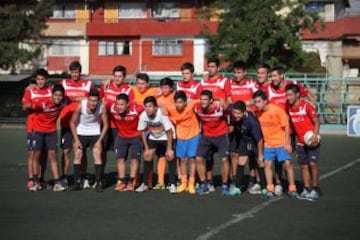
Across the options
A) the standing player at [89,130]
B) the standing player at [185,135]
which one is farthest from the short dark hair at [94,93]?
the standing player at [185,135]

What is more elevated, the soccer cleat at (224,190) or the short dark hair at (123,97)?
the short dark hair at (123,97)

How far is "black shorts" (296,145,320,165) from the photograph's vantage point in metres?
9.25

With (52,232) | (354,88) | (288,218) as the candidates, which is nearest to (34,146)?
(52,232)

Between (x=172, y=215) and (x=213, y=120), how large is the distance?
2.29 metres

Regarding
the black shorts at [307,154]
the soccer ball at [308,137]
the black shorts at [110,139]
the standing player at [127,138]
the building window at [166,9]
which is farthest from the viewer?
the building window at [166,9]

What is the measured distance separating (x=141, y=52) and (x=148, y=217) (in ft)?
122

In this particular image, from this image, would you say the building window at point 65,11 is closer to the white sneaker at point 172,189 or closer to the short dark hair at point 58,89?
the short dark hair at point 58,89

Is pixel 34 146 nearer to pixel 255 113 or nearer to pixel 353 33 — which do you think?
pixel 255 113

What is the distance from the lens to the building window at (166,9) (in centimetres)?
4462

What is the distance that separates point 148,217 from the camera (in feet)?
25.1

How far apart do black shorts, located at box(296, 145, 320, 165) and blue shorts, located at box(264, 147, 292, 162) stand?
18 centimetres

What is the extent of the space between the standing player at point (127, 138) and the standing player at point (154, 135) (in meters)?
0.13

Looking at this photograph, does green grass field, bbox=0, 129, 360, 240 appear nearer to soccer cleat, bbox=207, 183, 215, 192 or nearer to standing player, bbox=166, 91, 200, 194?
soccer cleat, bbox=207, 183, 215, 192

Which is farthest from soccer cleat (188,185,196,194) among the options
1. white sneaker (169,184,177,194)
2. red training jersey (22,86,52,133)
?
red training jersey (22,86,52,133)
